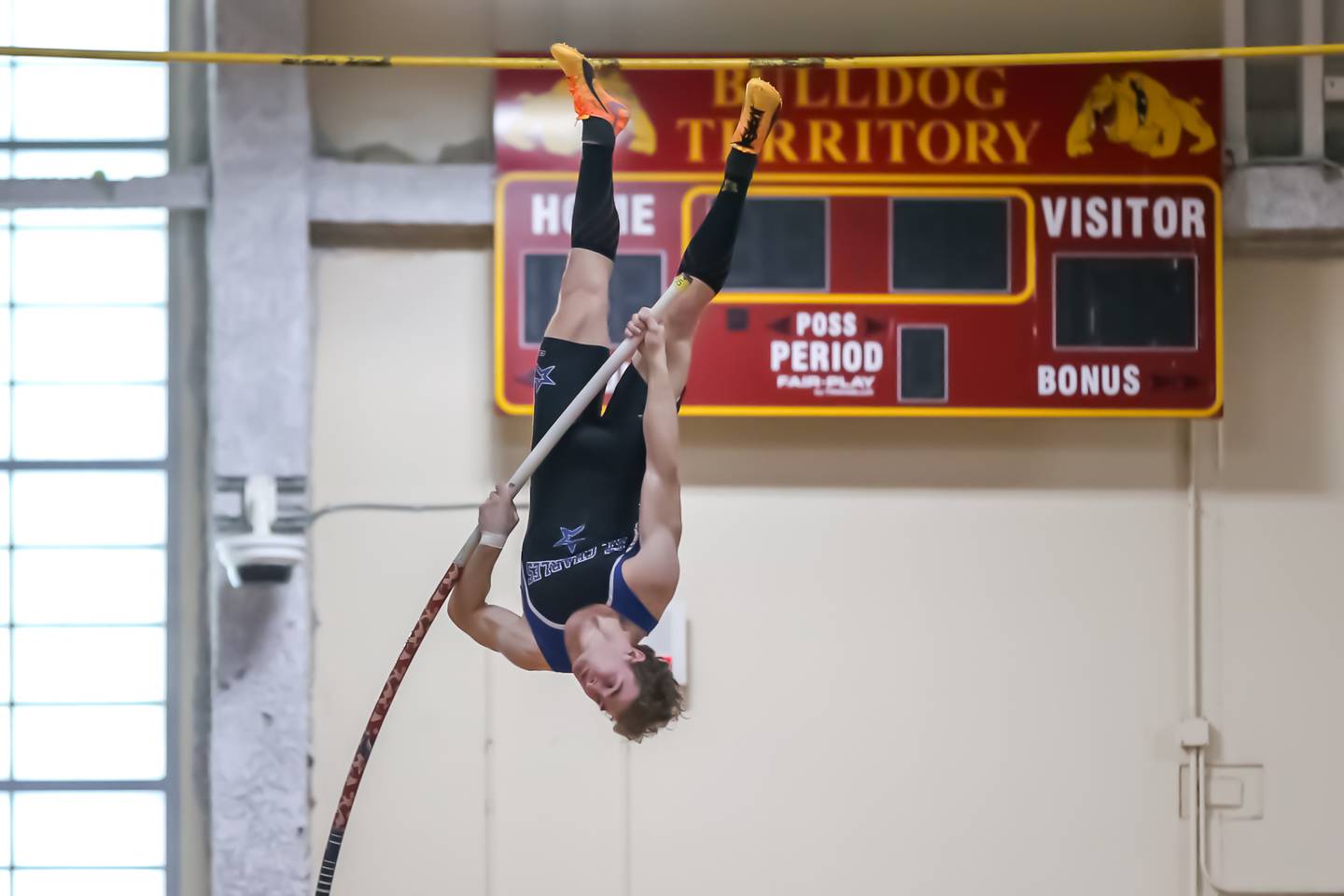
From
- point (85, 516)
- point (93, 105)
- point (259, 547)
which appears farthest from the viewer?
point (93, 105)

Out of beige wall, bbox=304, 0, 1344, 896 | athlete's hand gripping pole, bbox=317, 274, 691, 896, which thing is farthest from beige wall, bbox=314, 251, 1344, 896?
athlete's hand gripping pole, bbox=317, 274, 691, 896

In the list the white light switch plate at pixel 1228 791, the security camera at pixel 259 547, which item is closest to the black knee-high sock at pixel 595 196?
the security camera at pixel 259 547

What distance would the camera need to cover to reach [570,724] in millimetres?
4422

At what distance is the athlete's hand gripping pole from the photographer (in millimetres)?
2861

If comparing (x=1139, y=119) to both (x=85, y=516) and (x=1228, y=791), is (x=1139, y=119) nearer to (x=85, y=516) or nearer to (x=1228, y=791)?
(x=1228, y=791)

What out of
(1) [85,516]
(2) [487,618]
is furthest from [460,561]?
(1) [85,516]

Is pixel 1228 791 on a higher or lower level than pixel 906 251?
lower

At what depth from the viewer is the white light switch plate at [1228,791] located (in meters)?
4.46

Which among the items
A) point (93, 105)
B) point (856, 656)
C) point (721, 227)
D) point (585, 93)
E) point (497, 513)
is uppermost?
point (93, 105)

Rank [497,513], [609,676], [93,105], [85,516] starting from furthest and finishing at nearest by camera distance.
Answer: [93,105] < [85,516] < [497,513] < [609,676]

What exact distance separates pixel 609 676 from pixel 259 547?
1743mm

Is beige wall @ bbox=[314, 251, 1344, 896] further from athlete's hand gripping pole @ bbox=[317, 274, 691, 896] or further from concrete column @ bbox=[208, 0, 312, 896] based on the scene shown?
athlete's hand gripping pole @ bbox=[317, 274, 691, 896]

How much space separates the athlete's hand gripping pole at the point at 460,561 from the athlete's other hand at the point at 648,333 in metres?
0.02

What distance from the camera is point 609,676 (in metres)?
2.79
